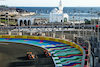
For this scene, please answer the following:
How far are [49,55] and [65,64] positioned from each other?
4279mm

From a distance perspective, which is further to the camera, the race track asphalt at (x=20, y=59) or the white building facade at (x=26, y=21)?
the white building facade at (x=26, y=21)

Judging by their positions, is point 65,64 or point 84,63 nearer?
point 84,63

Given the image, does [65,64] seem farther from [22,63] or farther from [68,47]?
[68,47]

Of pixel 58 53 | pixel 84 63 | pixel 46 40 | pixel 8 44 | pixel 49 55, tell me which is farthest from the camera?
pixel 46 40

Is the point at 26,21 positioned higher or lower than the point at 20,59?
higher

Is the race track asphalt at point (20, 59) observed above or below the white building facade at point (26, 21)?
below

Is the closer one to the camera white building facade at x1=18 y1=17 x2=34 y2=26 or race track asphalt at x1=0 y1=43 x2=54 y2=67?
race track asphalt at x1=0 y1=43 x2=54 y2=67

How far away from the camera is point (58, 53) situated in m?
29.6

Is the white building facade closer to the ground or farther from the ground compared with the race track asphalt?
farther from the ground

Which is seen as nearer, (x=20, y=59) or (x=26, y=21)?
(x=20, y=59)
